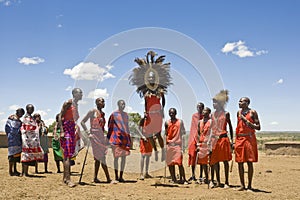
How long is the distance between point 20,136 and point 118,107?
9.69 ft

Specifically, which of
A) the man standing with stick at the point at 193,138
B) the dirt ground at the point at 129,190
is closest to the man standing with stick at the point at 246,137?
the dirt ground at the point at 129,190

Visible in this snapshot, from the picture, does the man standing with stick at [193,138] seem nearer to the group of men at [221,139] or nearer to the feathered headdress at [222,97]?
the group of men at [221,139]

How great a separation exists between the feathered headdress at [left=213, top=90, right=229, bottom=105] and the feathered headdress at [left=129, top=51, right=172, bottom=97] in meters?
1.62

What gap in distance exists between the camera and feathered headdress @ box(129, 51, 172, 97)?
9.33 meters

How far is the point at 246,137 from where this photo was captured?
754 centimetres

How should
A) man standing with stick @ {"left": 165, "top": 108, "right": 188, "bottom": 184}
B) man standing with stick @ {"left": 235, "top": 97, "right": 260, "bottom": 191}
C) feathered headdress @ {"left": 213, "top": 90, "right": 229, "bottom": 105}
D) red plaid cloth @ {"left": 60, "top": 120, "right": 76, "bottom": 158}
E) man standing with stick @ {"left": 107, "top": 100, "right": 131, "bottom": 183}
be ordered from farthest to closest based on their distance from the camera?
man standing with stick @ {"left": 107, "top": 100, "right": 131, "bottom": 183}, man standing with stick @ {"left": 165, "top": 108, "right": 188, "bottom": 184}, feathered headdress @ {"left": 213, "top": 90, "right": 229, "bottom": 105}, red plaid cloth @ {"left": 60, "top": 120, "right": 76, "bottom": 158}, man standing with stick @ {"left": 235, "top": 97, "right": 260, "bottom": 191}

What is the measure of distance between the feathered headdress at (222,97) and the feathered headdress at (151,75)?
162 centimetres

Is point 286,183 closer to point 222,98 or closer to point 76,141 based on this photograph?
point 222,98

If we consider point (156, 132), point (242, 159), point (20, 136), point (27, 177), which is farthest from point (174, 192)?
point (20, 136)

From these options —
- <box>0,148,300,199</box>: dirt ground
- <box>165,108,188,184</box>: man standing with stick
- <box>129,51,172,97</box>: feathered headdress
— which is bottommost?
<box>0,148,300,199</box>: dirt ground

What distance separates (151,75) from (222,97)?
2.10 m

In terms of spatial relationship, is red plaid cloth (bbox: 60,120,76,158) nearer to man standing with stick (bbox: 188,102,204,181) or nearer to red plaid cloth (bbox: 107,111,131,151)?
red plaid cloth (bbox: 107,111,131,151)

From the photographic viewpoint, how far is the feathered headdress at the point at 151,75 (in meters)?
9.33

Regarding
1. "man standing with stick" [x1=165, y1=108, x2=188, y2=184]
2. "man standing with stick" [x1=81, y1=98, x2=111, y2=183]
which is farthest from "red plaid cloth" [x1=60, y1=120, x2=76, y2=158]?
"man standing with stick" [x1=165, y1=108, x2=188, y2=184]
